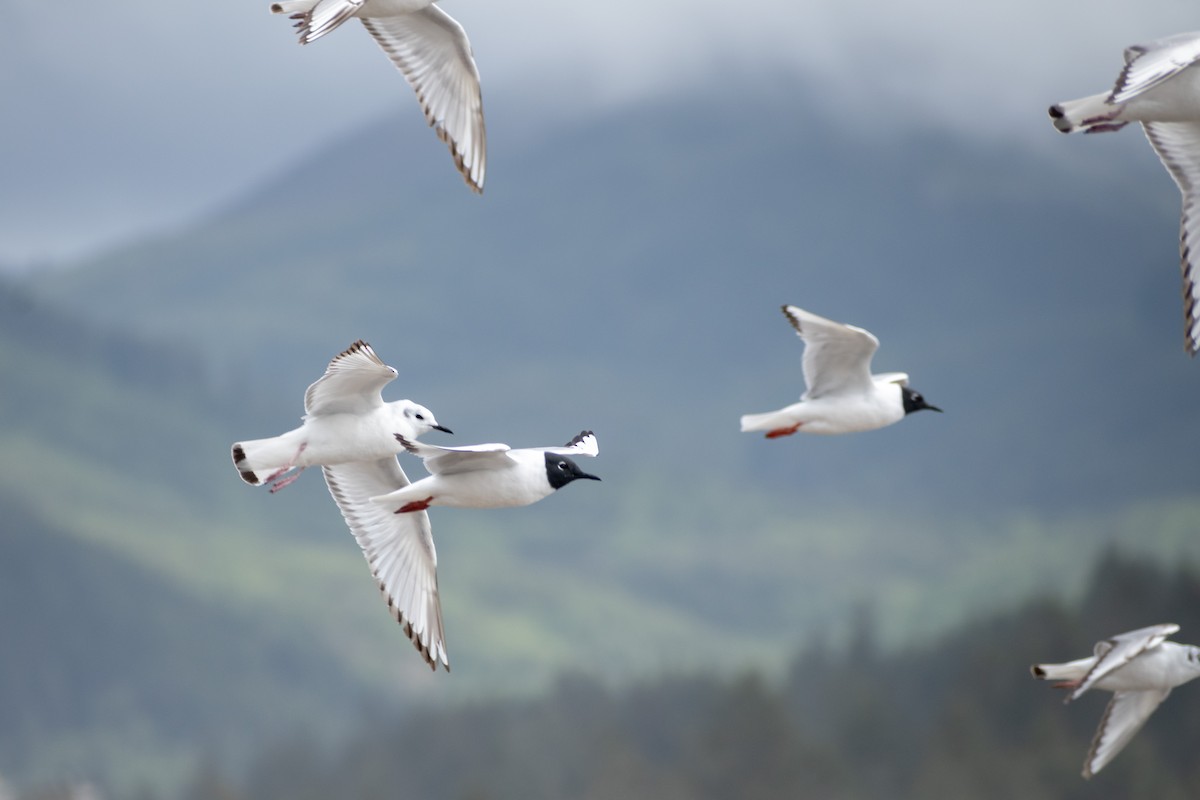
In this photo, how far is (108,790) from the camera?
110000 mm

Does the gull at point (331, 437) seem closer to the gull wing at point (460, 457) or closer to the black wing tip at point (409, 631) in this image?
the gull wing at point (460, 457)

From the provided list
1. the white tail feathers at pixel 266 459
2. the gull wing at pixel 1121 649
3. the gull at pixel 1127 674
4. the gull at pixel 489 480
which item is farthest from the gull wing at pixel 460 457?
the gull wing at pixel 1121 649

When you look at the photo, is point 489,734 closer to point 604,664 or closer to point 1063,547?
point 604,664

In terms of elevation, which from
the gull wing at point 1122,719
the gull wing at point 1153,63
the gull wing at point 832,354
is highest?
the gull wing at point 1153,63

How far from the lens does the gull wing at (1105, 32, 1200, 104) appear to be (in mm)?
10734

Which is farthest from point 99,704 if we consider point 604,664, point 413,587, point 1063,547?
point 413,587

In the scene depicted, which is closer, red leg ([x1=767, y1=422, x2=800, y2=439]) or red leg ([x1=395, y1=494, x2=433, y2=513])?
red leg ([x1=395, y1=494, x2=433, y2=513])

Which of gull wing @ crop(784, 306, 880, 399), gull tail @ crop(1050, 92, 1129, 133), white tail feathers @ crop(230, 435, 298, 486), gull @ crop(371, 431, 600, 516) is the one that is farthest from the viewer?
gull wing @ crop(784, 306, 880, 399)

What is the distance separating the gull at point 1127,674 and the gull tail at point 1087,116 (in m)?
4.09

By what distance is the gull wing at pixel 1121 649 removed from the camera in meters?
14.2

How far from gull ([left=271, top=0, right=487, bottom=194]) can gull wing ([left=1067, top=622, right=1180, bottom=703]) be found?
6.24 metres

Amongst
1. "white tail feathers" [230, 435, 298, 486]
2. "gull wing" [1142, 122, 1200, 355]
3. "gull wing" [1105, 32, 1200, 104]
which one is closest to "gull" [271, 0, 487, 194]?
"white tail feathers" [230, 435, 298, 486]

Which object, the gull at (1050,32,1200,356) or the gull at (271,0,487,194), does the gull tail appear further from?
the gull at (271,0,487,194)

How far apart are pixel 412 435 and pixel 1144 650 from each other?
615 centimetres
